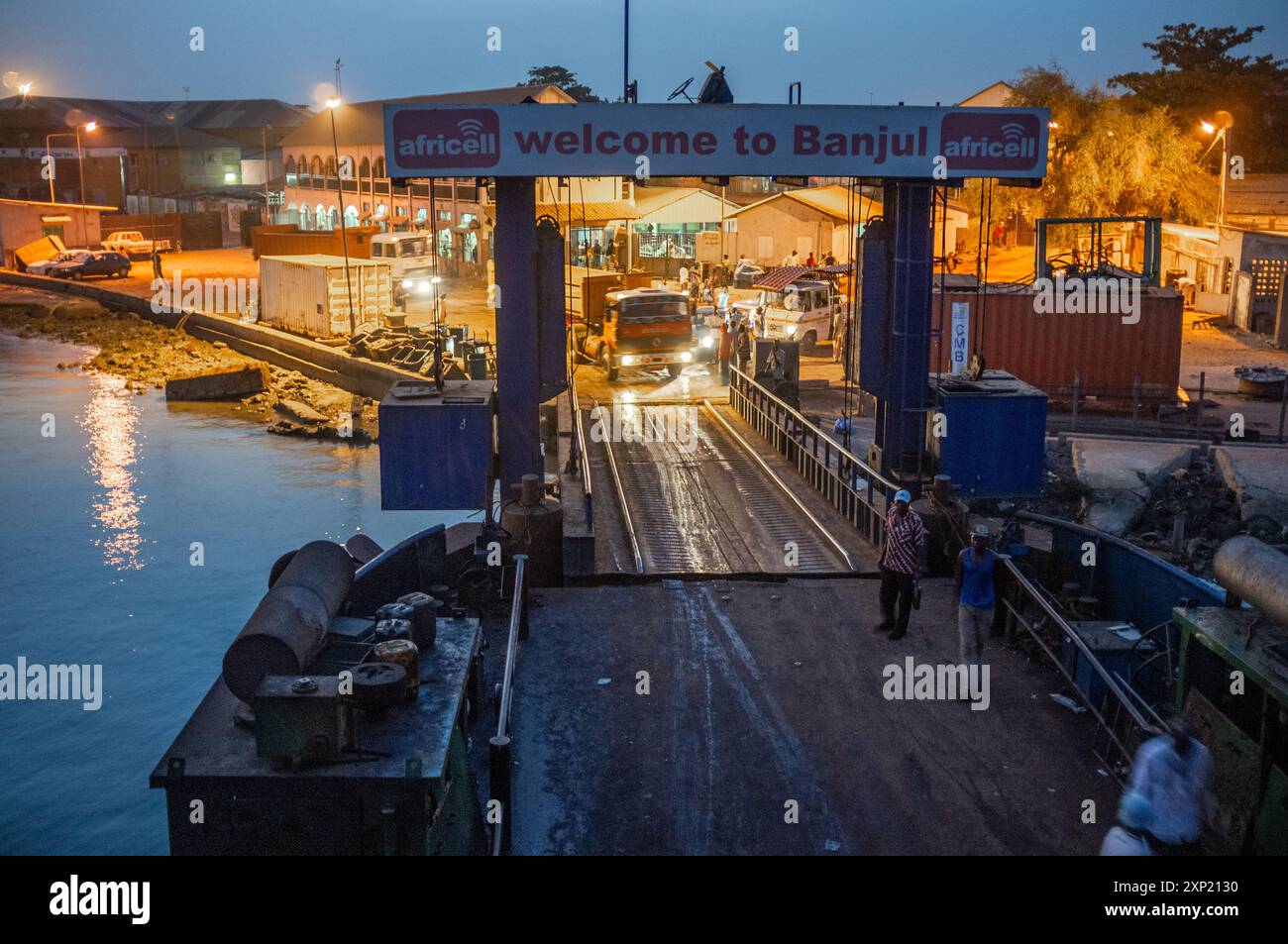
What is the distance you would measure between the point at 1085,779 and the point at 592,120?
28.9ft

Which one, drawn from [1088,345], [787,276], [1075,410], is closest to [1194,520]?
[1075,410]

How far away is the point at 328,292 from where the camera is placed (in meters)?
42.6

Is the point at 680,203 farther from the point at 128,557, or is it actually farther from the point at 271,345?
the point at 128,557

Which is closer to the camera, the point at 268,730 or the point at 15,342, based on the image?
the point at 268,730

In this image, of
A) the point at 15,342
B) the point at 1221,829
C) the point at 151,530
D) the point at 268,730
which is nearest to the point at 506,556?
the point at 268,730

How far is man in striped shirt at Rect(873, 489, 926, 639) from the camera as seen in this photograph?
11867mm

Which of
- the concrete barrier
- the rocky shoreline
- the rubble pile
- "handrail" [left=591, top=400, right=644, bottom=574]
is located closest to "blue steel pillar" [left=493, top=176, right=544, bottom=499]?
"handrail" [left=591, top=400, right=644, bottom=574]

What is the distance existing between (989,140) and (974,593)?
6053 mm

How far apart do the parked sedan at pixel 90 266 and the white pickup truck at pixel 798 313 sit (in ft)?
137

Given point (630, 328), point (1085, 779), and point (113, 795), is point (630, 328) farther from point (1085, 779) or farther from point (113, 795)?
point (1085, 779)

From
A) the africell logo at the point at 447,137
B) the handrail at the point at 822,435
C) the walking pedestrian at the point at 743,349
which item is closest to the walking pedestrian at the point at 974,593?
the handrail at the point at 822,435

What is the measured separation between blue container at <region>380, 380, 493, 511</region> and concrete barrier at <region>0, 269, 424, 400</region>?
15.0 m
